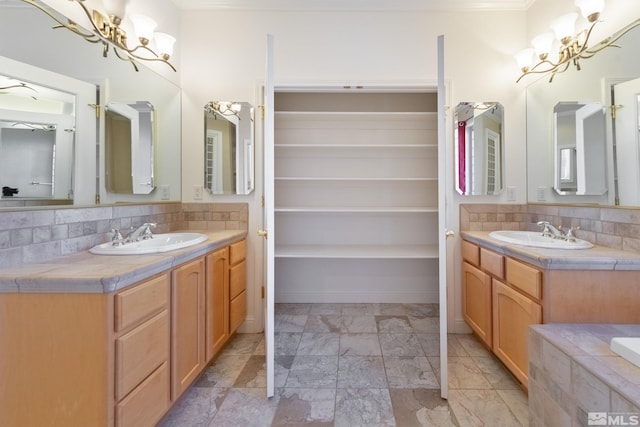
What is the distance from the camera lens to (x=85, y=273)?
3.45 ft

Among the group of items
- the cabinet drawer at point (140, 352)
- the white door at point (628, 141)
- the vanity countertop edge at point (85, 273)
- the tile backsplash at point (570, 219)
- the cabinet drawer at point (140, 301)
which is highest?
the white door at point (628, 141)

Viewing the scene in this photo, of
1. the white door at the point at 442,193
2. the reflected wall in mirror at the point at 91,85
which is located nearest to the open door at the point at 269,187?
the white door at the point at 442,193

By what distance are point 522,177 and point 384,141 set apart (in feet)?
4.00

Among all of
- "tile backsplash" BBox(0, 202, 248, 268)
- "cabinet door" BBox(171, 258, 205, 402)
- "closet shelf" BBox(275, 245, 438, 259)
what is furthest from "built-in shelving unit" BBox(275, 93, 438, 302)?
"cabinet door" BBox(171, 258, 205, 402)

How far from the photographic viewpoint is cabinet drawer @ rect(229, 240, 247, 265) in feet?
6.85

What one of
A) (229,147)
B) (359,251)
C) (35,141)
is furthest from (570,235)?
(35,141)

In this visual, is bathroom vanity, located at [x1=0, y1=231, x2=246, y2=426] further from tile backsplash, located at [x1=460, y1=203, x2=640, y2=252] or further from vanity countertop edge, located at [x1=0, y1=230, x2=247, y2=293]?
tile backsplash, located at [x1=460, y1=203, x2=640, y2=252]

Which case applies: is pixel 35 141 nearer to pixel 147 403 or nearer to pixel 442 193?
pixel 147 403

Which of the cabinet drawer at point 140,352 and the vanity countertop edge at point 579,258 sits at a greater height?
the vanity countertop edge at point 579,258

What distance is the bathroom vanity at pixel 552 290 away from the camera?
138cm

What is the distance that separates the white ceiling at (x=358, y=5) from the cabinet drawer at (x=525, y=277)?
6.93 feet

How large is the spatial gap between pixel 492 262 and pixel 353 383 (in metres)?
1.18

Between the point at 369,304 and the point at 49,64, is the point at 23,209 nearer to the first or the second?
the point at 49,64

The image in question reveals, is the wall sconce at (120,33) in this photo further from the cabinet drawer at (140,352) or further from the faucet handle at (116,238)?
the cabinet drawer at (140,352)
